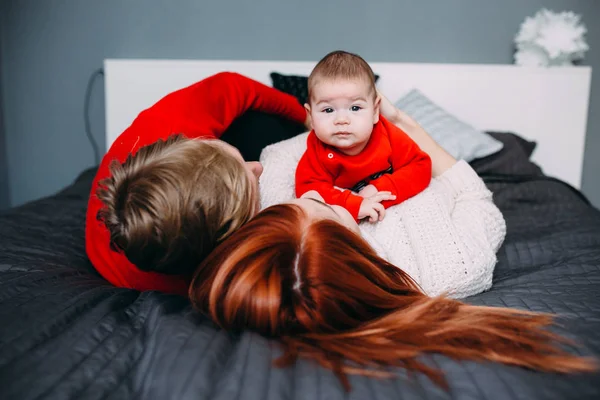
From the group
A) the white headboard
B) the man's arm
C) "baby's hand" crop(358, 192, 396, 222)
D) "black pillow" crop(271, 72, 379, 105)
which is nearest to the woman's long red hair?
"baby's hand" crop(358, 192, 396, 222)

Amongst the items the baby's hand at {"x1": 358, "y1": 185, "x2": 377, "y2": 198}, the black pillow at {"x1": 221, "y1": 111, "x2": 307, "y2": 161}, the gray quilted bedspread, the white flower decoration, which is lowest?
the gray quilted bedspread

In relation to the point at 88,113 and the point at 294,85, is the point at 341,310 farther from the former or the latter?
the point at 88,113

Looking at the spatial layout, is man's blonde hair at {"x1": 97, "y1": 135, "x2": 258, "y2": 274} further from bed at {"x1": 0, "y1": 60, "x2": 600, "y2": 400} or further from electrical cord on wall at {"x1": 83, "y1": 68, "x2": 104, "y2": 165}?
electrical cord on wall at {"x1": 83, "y1": 68, "x2": 104, "y2": 165}

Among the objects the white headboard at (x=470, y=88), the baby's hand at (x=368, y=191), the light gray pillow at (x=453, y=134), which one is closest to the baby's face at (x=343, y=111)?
the baby's hand at (x=368, y=191)

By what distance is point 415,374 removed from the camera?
60 centimetres

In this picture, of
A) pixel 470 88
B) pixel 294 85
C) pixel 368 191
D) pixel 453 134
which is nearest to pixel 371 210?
pixel 368 191

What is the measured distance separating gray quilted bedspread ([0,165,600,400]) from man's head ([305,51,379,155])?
466mm

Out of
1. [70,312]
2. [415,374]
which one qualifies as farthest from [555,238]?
[70,312]

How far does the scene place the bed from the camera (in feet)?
1.88

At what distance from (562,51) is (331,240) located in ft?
6.09

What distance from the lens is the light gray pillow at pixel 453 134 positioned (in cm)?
172

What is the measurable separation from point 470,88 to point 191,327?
184 centimetres

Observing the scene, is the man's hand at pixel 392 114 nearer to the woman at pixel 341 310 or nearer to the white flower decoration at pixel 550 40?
the woman at pixel 341 310

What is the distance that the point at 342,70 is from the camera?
111cm
